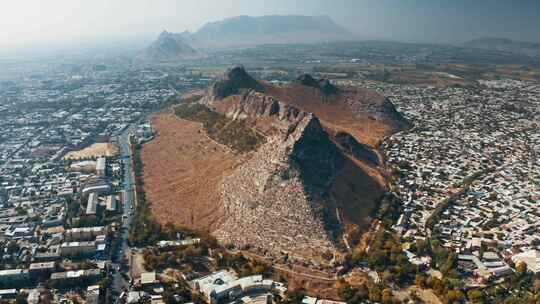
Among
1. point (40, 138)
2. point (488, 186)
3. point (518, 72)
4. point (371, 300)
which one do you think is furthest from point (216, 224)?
point (518, 72)

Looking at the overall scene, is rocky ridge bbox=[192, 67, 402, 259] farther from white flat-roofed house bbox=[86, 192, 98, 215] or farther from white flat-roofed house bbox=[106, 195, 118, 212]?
white flat-roofed house bbox=[86, 192, 98, 215]

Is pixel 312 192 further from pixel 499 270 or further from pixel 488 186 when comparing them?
pixel 488 186

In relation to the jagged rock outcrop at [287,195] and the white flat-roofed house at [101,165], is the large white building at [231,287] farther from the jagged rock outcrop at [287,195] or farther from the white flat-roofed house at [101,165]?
the white flat-roofed house at [101,165]

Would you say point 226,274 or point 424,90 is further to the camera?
point 424,90

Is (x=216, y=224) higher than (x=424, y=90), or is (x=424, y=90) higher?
(x=424, y=90)

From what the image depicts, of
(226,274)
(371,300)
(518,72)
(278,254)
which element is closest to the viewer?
(371,300)

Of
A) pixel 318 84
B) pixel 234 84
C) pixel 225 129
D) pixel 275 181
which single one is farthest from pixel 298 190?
pixel 318 84

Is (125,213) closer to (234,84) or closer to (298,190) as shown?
(298,190)

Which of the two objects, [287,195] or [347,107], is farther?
[347,107]
